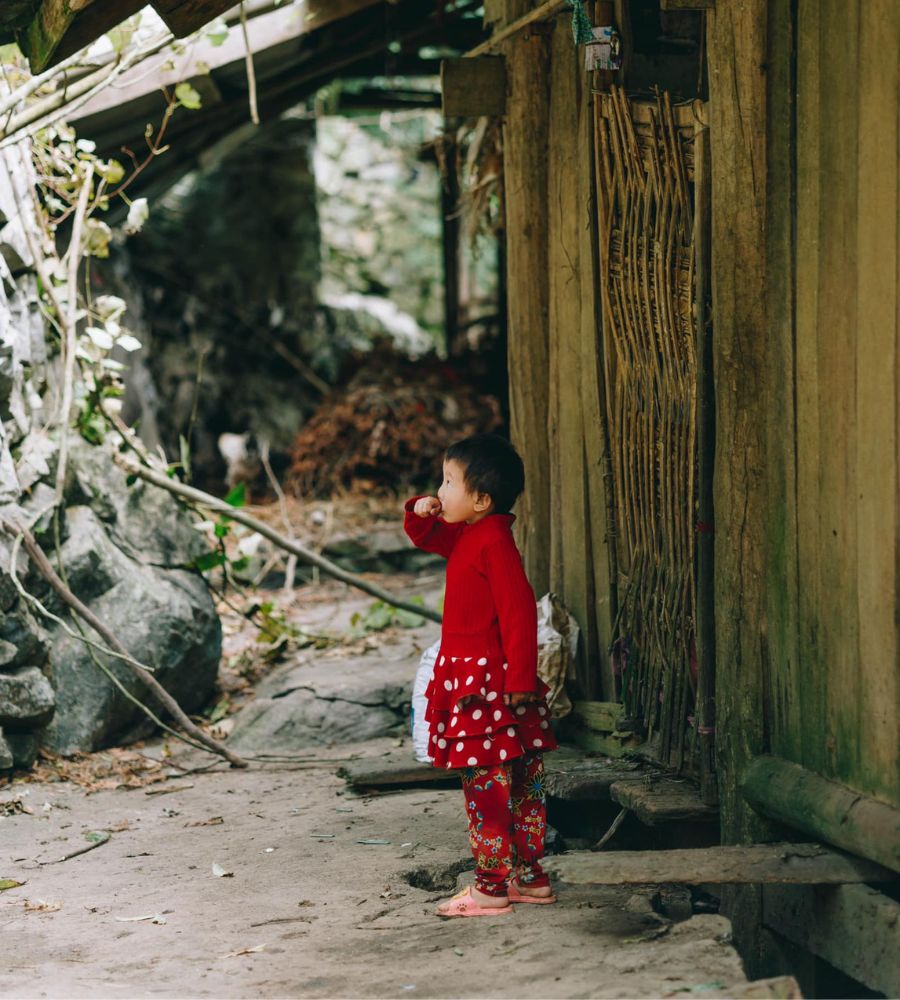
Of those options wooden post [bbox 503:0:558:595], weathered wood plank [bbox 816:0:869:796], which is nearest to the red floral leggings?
weathered wood plank [bbox 816:0:869:796]

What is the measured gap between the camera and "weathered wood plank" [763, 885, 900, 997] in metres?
3.37

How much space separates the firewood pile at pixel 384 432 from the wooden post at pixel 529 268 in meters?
5.00

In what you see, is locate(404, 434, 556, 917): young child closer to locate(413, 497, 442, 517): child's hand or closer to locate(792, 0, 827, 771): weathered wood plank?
locate(413, 497, 442, 517): child's hand

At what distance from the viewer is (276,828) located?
16.4 ft

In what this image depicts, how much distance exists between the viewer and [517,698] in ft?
12.4

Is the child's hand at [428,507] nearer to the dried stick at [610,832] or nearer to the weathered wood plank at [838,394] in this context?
the weathered wood plank at [838,394]

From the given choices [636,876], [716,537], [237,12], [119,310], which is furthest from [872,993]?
[237,12]

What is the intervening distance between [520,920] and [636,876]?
1.48ft

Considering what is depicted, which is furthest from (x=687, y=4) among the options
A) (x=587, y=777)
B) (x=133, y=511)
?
(x=133, y=511)

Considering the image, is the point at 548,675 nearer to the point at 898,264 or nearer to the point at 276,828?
the point at 276,828

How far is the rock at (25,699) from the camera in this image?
5.64 m

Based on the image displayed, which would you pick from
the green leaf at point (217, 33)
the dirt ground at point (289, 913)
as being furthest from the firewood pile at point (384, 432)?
the dirt ground at point (289, 913)

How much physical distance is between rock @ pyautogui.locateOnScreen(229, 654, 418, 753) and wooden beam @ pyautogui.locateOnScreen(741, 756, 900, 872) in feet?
9.23

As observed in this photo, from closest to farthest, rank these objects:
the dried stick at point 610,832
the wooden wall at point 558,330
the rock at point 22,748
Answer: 1. the dried stick at point 610,832
2. the wooden wall at point 558,330
3. the rock at point 22,748
